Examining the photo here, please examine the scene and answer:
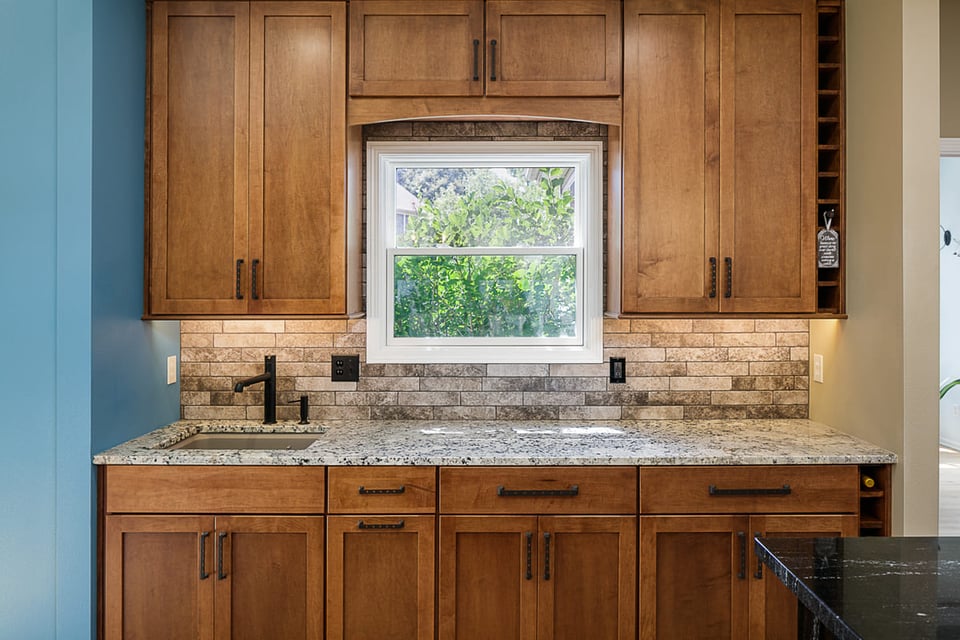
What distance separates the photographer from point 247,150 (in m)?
2.47

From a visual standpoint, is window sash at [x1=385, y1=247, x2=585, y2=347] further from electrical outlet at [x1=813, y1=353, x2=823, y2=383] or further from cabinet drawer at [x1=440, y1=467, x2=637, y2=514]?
electrical outlet at [x1=813, y1=353, x2=823, y2=383]

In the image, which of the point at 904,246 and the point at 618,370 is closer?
the point at 904,246

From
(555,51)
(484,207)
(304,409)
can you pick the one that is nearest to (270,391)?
(304,409)

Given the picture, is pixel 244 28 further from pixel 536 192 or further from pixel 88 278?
pixel 536 192

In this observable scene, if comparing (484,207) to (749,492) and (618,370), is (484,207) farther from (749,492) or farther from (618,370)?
(749,492)

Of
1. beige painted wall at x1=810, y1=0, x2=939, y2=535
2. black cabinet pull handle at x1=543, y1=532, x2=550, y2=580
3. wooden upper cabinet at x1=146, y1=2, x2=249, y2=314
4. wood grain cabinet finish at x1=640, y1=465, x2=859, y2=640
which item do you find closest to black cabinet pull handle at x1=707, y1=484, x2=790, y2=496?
wood grain cabinet finish at x1=640, y1=465, x2=859, y2=640

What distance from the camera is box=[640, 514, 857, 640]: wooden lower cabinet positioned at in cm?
218

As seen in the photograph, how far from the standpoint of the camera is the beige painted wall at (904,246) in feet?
7.08

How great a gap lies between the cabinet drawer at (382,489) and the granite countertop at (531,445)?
36mm

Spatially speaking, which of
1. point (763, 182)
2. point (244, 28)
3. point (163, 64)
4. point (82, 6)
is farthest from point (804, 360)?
point (82, 6)

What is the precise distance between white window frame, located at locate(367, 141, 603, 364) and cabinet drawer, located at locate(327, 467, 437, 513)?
0.72 meters

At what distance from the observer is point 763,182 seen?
8.14ft

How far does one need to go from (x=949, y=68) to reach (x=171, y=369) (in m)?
3.42

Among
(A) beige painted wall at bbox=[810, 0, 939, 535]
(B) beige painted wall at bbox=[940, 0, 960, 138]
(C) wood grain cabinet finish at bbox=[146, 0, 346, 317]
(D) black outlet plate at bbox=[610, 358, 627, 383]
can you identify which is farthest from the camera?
(D) black outlet plate at bbox=[610, 358, 627, 383]
